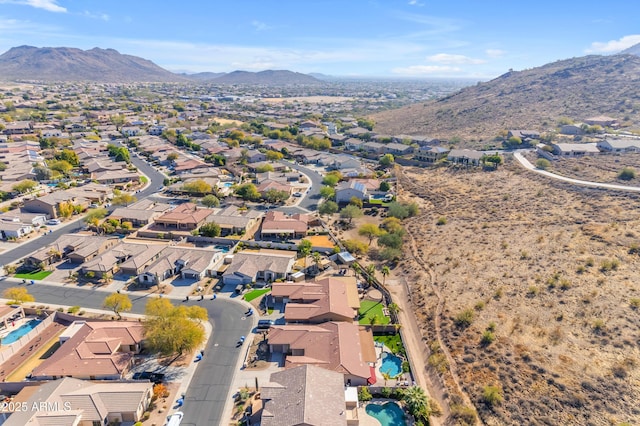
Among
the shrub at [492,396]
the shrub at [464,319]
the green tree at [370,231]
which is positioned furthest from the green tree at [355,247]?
the shrub at [492,396]

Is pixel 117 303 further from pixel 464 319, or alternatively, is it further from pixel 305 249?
pixel 464 319

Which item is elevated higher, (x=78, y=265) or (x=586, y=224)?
(x=586, y=224)

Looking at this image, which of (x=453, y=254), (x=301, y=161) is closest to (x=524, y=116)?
(x=301, y=161)

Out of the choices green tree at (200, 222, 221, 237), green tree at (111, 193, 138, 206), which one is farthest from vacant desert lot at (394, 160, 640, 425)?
green tree at (111, 193, 138, 206)

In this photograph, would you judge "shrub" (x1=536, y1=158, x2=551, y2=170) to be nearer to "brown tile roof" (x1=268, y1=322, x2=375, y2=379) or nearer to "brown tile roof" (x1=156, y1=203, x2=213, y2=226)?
"brown tile roof" (x1=268, y1=322, x2=375, y2=379)

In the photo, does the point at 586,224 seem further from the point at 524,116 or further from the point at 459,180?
the point at 524,116

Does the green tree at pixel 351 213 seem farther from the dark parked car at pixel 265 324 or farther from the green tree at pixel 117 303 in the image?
the green tree at pixel 117 303
